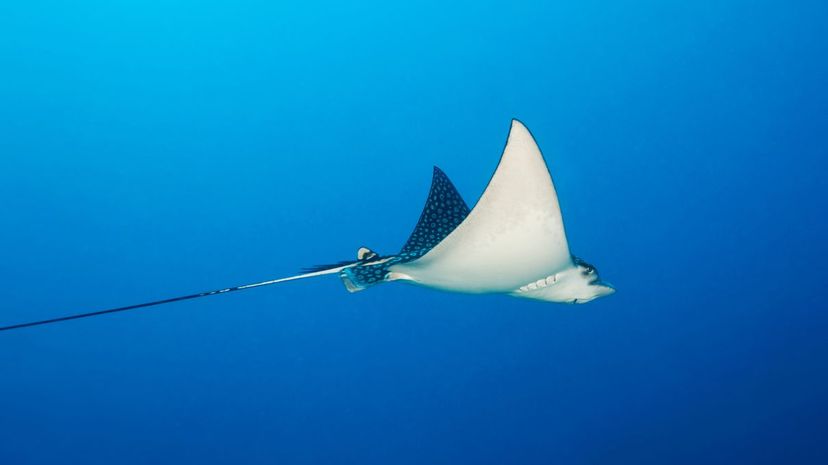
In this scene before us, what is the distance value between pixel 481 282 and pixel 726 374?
1065 centimetres

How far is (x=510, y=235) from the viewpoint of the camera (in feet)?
8.66

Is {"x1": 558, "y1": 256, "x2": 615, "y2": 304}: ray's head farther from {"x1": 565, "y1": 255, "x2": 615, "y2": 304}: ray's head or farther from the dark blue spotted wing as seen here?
the dark blue spotted wing

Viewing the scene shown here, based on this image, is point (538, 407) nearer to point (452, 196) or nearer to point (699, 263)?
point (699, 263)

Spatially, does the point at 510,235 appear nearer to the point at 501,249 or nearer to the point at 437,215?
Answer: the point at 501,249

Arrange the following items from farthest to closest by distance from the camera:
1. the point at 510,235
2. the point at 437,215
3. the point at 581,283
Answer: the point at 437,215, the point at 581,283, the point at 510,235

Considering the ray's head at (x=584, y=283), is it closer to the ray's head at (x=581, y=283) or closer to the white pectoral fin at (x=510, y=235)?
the ray's head at (x=581, y=283)

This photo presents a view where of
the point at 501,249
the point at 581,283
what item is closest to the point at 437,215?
the point at 501,249

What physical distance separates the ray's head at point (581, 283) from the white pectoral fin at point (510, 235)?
0.53ft

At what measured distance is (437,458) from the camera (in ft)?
32.8

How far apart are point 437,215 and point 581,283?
1.01m

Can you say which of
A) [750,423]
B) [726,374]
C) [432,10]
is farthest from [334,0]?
[750,423]

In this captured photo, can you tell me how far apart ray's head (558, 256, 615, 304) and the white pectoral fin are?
161 mm

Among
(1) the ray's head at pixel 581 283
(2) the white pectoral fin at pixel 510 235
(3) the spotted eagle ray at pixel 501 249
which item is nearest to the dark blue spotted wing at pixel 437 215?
(3) the spotted eagle ray at pixel 501 249

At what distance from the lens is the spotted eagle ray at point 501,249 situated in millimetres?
2410
